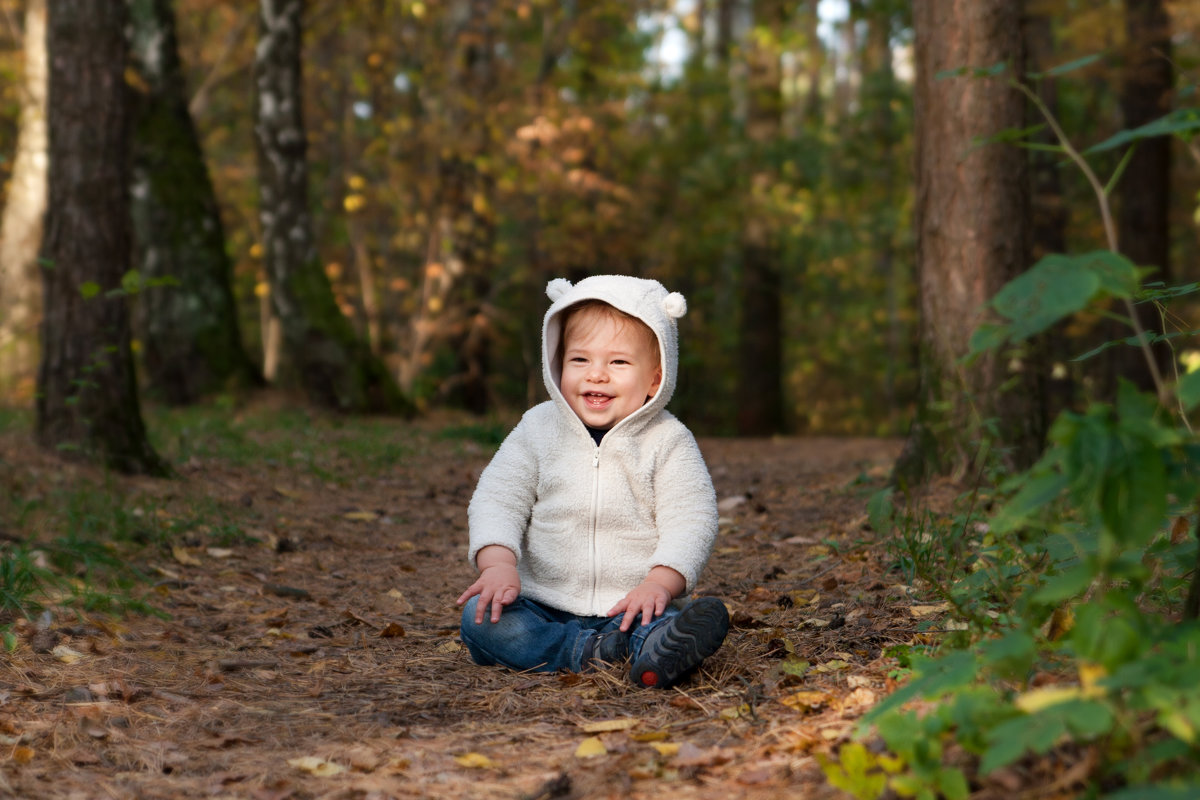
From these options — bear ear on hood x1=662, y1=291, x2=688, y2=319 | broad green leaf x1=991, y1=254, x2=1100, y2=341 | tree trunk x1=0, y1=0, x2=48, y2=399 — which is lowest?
broad green leaf x1=991, y1=254, x2=1100, y2=341

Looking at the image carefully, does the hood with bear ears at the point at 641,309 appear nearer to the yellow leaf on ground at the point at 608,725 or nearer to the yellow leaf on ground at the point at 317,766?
the yellow leaf on ground at the point at 608,725

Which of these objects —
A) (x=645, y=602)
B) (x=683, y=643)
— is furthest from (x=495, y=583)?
(x=683, y=643)

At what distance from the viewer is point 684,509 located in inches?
134

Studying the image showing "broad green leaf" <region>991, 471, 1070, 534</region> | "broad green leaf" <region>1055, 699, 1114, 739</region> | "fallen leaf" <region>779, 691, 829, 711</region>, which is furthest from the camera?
"fallen leaf" <region>779, 691, 829, 711</region>

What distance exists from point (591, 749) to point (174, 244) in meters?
10.2

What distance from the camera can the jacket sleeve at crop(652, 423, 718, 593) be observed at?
10.8ft

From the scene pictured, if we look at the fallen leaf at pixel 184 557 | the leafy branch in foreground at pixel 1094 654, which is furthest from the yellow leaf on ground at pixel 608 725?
the fallen leaf at pixel 184 557

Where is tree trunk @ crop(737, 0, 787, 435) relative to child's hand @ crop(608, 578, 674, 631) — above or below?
above

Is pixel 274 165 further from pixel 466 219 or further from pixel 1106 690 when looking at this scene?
pixel 1106 690

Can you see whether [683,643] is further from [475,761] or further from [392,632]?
[392,632]

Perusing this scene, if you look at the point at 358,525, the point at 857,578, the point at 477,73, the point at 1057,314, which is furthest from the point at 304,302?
the point at 1057,314

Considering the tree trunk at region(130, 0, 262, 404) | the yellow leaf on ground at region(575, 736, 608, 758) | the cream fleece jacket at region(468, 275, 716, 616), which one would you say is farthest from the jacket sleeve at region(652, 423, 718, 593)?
the tree trunk at region(130, 0, 262, 404)

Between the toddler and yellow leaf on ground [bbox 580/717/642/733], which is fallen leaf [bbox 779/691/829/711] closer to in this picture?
yellow leaf on ground [bbox 580/717/642/733]

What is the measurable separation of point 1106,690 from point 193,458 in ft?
20.1
